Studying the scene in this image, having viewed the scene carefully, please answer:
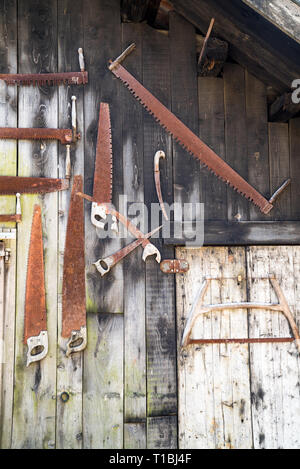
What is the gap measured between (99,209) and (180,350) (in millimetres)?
1096

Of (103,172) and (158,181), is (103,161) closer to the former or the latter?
(103,172)

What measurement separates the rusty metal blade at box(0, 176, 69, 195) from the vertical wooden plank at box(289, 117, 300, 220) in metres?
1.66

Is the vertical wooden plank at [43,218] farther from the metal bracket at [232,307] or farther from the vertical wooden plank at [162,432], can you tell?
the metal bracket at [232,307]

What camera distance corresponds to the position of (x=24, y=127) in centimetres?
309

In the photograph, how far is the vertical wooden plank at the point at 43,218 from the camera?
9.41ft

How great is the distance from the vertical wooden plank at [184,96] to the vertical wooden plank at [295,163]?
69 cm

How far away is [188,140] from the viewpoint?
3.17 m

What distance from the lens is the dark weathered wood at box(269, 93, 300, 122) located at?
3045mm

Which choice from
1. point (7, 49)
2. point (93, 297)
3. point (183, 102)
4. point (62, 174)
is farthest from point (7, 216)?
point (183, 102)

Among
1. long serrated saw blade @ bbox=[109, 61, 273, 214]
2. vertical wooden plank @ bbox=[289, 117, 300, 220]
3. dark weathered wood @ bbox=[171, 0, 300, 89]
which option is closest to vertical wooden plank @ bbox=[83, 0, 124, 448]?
long serrated saw blade @ bbox=[109, 61, 273, 214]

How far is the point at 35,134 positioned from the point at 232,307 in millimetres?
1787

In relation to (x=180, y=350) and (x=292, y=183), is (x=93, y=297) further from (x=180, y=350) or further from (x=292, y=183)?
(x=292, y=183)

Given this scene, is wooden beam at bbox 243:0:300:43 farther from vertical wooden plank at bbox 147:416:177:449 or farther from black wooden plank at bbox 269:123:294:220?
vertical wooden plank at bbox 147:416:177:449

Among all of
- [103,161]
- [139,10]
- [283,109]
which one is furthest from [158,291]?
[139,10]
